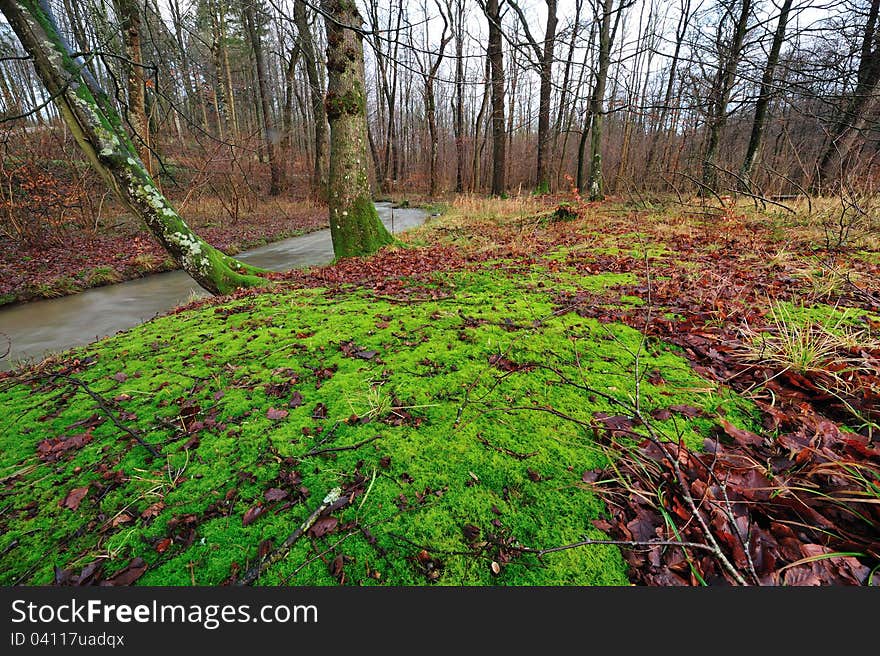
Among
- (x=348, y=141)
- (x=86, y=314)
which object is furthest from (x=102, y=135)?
(x=86, y=314)

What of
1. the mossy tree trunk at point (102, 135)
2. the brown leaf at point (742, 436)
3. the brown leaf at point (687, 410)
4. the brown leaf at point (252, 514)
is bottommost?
the brown leaf at point (252, 514)

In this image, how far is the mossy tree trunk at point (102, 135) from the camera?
12.4 ft

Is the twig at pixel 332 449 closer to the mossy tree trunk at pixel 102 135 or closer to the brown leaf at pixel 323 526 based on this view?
the brown leaf at pixel 323 526

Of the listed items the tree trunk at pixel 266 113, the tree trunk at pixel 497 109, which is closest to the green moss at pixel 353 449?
the tree trunk at pixel 497 109

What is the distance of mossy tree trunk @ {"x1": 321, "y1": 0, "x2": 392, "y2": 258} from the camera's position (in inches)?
221

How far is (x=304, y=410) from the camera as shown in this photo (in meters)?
2.02

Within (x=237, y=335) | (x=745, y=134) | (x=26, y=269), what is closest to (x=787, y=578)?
(x=237, y=335)

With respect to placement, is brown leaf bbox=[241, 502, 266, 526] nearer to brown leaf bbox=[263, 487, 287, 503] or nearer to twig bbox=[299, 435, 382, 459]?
brown leaf bbox=[263, 487, 287, 503]

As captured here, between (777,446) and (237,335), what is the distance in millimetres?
3692

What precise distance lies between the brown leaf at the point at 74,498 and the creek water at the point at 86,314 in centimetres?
387

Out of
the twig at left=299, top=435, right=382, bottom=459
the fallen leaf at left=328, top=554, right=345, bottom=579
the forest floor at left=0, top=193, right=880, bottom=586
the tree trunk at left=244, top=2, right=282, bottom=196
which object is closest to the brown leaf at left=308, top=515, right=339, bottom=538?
the forest floor at left=0, top=193, right=880, bottom=586

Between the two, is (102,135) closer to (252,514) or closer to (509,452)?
(252,514)

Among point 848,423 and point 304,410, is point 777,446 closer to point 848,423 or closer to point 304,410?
point 848,423

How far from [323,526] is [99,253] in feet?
37.2
